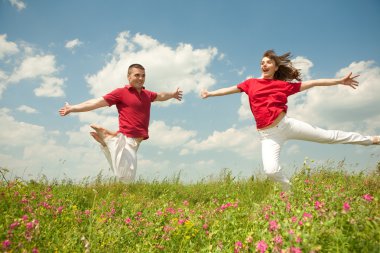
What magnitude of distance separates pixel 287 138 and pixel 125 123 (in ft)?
12.0

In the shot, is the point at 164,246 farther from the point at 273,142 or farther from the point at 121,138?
the point at 121,138

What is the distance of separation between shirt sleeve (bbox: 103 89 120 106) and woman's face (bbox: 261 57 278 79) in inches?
133

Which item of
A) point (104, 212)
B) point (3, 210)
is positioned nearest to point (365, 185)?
point (104, 212)

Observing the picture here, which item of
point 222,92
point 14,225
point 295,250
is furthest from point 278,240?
point 222,92

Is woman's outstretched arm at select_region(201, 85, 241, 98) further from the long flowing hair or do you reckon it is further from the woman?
the long flowing hair

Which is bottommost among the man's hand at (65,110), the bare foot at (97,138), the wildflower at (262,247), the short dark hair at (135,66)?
the wildflower at (262,247)

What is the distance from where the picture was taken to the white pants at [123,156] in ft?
24.7

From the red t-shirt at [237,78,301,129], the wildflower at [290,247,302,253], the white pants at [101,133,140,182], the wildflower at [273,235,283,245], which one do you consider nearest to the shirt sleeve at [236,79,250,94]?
the red t-shirt at [237,78,301,129]

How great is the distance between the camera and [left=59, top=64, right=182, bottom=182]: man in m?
7.55

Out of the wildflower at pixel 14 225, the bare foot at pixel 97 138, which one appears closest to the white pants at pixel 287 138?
the bare foot at pixel 97 138

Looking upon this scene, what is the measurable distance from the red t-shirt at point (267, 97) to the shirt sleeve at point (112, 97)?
300 centimetres

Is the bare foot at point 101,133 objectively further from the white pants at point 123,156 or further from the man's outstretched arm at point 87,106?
the man's outstretched arm at point 87,106

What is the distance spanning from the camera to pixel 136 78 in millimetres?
7898

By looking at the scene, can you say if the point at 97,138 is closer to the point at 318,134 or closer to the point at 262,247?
the point at 318,134
